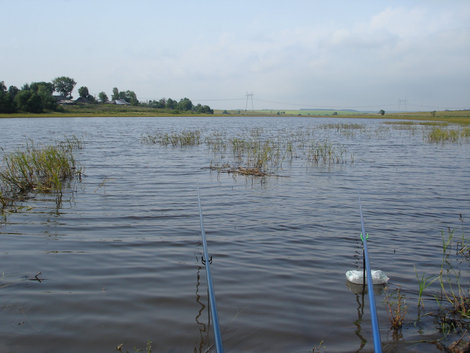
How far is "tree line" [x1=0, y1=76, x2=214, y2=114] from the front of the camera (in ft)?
237

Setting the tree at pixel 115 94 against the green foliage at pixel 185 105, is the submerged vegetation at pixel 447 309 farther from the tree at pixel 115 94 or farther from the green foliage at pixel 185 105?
the tree at pixel 115 94

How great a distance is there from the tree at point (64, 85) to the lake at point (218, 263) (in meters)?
128

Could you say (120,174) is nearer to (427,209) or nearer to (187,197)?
(187,197)

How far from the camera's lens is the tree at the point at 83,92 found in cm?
12156

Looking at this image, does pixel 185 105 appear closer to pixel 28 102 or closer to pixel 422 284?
pixel 28 102

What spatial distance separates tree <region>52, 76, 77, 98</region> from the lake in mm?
128317

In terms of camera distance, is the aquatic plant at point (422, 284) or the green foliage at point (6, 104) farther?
the green foliage at point (6, 104)

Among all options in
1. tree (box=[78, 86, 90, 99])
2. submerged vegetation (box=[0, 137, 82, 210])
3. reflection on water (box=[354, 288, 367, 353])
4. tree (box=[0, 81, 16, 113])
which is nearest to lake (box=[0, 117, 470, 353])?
reflection on water (box=[354, 288, 367, 353])

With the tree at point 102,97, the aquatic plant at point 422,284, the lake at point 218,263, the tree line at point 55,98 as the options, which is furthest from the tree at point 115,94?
the aquatic plant at point 422,284

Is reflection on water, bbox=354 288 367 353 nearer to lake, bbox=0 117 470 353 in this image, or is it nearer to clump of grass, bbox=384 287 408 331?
lake, bbox=0 117 470 353

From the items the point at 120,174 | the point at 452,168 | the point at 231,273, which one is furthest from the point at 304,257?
the point at 452,168

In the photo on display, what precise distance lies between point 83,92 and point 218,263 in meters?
130

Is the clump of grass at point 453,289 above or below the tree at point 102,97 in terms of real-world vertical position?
below

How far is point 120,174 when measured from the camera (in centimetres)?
1302
